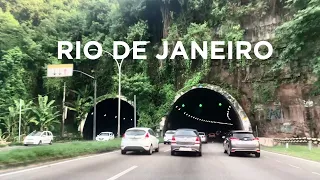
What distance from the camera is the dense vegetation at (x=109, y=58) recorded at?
1708 inches

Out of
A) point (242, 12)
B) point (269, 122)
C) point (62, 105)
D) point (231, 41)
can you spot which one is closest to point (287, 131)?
point (269, 122)

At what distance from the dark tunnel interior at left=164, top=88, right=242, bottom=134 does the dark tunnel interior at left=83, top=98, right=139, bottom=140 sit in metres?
8.13

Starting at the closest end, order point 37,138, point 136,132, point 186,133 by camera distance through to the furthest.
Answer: point 186,133 < point 136,132 < point 37,138

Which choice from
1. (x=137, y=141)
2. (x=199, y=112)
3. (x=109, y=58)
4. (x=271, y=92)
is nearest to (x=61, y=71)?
(x=137, y=141)

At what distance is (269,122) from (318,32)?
2042 cm

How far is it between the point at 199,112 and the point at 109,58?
22126mm

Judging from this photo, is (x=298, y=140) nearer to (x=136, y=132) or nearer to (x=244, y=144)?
(x=244, y=144)

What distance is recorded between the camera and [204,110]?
63969 millimetres

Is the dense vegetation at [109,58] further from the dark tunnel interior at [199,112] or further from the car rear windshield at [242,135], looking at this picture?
the car rear windshield at [242,135]

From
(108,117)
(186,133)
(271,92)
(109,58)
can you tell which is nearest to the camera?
(186,133)

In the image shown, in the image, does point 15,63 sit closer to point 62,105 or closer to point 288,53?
point 62,105

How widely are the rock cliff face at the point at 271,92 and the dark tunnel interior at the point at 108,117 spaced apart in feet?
60.8

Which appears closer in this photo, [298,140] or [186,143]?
[186,143]

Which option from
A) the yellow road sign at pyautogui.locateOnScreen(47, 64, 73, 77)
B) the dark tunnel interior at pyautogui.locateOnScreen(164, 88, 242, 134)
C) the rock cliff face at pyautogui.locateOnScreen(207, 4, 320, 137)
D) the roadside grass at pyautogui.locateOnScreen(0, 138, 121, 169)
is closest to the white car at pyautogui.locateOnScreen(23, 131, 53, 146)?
the yellow road sign at pyautogui.locateOnScreen(47, 64, 73, 77)
